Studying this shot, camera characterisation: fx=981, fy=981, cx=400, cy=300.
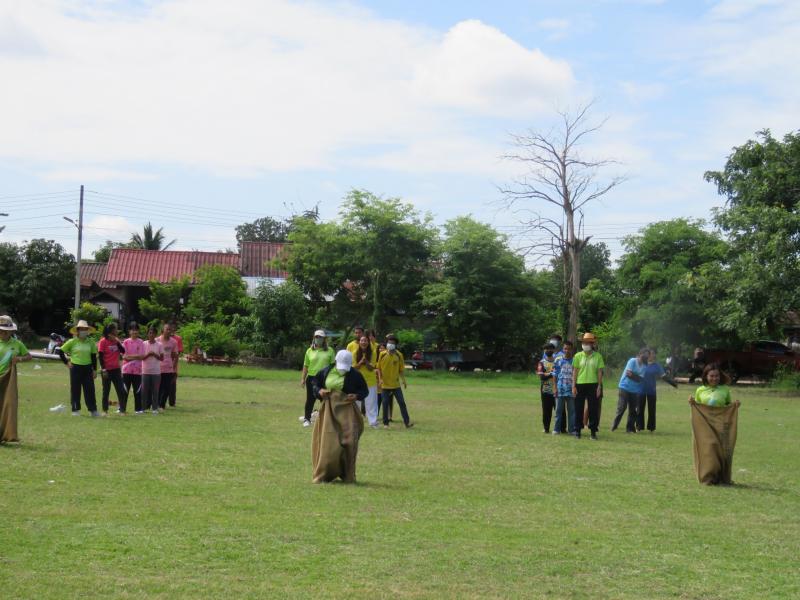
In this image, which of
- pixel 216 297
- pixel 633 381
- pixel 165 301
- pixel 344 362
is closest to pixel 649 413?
pixel 633 381

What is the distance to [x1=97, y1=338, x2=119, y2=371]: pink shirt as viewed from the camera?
64.5ft

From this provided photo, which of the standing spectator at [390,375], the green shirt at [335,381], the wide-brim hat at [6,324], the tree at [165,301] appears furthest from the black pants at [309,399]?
the tree at [165,301]

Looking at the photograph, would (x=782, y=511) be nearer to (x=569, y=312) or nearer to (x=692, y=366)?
(x=692, y=366)

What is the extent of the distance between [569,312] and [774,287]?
53.9ft

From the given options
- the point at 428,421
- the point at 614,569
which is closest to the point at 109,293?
the point at 428,421

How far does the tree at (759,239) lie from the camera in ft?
107

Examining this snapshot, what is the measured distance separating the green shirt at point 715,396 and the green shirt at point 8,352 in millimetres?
9457

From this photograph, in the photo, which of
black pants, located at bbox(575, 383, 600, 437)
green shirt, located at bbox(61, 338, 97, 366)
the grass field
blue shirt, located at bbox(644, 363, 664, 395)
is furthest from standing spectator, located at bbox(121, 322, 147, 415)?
blue shirt, located at bbox(644, 363, 664, 395)

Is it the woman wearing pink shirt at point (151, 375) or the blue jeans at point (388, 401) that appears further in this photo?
the woman wearing pink shirt at point (151, 375)

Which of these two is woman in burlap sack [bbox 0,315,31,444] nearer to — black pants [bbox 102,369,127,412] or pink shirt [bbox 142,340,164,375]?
black pants [bbox 102,369,127,412]

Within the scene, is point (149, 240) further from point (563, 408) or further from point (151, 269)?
point (563, 408)

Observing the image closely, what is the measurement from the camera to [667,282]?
43.5 m

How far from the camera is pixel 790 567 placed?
783 centimetres

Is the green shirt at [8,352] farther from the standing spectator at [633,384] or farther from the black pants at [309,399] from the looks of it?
the standing spectator at [633,384]
